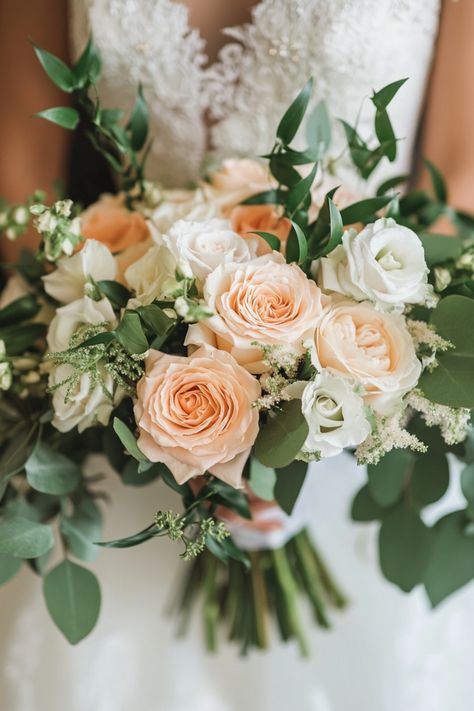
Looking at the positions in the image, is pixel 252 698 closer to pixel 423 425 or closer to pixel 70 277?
pixel 423 425

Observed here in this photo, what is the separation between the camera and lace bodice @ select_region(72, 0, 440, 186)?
2.84 ft

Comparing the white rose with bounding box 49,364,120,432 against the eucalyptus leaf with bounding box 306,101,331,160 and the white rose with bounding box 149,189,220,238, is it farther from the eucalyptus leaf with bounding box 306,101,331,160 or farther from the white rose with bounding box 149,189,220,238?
the eucalyptus leaf with bounding box 306,101,331,160

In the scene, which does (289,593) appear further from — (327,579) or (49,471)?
(49,471)

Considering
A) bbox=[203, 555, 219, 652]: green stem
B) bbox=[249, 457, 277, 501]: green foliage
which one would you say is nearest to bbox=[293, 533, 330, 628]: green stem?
bbox=[203, 555, 219, 652]: green stem

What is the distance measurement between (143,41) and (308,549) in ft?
2.75

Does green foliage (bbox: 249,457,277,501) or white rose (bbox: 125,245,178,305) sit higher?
white rose (bbox: 125,245,178,305)

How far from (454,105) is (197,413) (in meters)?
0.74

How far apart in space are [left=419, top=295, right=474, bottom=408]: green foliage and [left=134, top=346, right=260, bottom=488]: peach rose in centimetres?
17

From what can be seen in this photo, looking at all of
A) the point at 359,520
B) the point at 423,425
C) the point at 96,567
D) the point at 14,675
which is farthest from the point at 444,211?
the point at 14,675

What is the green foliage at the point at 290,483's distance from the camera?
633 millimetres

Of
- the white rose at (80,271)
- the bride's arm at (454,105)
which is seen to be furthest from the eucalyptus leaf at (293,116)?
the bride's arm at (454,105)

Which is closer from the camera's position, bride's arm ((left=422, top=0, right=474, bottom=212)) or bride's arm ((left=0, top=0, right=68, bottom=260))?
bride's arm ((left=422, top=0, right=474, bottom=212))

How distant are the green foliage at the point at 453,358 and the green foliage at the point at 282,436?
130 mm

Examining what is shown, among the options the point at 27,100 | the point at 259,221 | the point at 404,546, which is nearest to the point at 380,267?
the point at 259,221
